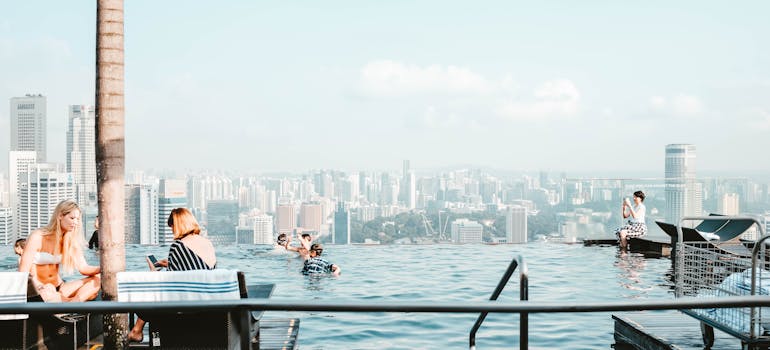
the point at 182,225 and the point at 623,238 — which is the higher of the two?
the point at 182,225

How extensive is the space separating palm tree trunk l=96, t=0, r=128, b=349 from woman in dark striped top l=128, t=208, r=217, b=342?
442mm

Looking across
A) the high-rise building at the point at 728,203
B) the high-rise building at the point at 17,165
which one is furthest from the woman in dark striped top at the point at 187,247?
the high-rise building at the point at 17,165

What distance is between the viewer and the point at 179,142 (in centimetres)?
7250

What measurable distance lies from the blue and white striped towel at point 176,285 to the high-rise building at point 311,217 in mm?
29317

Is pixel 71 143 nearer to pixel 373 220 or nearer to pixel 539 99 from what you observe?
pixel 373 220

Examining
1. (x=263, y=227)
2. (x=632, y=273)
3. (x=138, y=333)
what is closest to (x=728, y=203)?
(x=632, y=273)

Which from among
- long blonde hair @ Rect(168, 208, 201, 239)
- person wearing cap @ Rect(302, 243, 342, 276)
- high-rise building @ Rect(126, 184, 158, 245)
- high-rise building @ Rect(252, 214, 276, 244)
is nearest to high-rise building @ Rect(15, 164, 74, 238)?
high-rise building @ Rect(126, 184, 158, 245)

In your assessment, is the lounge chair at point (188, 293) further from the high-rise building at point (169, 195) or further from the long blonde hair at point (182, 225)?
the high-rise building at point (169, 195)

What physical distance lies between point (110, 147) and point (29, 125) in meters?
62.2

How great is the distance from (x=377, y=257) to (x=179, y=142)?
56937 mm

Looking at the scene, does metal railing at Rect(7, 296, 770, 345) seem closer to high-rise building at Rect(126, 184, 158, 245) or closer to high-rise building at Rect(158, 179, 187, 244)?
high-rise building at Rect(126, 184, 158, 245)

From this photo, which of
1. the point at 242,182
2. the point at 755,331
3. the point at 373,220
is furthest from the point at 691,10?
the point at 755,331

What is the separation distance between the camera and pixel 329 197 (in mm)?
56531

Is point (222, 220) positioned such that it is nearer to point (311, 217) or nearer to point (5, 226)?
point (311, 217)
